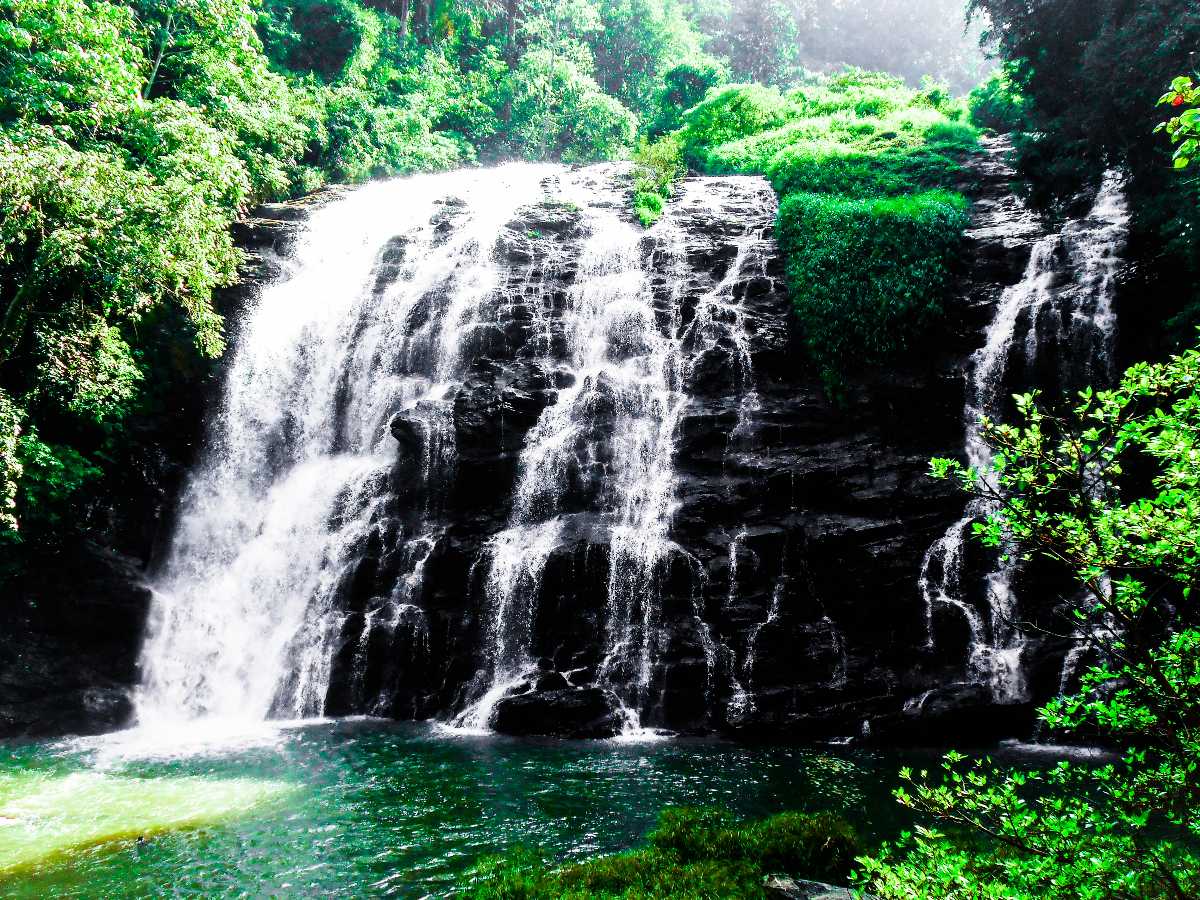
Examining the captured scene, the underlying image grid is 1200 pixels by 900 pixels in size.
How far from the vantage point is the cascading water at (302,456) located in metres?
14.8

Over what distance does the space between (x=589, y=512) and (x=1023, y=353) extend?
10.2 m

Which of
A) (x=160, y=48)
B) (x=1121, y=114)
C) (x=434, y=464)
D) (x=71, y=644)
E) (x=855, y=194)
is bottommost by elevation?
(x=71, y=644)

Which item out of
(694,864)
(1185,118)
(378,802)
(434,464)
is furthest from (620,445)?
(1185,118)

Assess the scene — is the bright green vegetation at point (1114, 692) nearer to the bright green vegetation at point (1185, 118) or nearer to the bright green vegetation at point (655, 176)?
the bright green vegetation at point (1185, 118)

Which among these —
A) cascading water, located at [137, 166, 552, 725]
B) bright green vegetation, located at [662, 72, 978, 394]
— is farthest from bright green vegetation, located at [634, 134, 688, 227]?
cascading water, located at [137, 166, 552, 725]

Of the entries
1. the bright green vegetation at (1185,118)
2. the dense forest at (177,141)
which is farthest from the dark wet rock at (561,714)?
the bright green vegetation at (1185,118)

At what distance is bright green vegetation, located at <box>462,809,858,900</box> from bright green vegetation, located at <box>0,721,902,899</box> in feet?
0.51

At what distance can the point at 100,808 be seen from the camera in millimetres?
9367

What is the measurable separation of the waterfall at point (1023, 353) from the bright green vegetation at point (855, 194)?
1.70 m

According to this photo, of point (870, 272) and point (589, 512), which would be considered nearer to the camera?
point (589, 512)

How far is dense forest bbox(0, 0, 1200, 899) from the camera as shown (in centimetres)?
390

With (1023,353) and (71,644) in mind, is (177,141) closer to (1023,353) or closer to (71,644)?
(71,644)

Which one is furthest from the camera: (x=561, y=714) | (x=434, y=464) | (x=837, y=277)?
(x=837, y=277)

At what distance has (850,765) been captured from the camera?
11.0 meters
